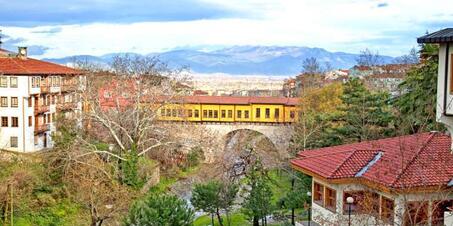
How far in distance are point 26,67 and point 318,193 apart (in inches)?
1069

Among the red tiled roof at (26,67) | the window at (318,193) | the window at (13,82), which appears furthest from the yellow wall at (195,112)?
the window at (318,193)

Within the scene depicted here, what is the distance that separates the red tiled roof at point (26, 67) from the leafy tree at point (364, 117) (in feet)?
66.9

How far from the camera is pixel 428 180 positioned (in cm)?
1434

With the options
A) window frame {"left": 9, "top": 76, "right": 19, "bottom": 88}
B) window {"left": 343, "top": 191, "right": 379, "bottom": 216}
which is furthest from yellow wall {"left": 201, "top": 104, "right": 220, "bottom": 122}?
window {"left": 343, "top": 191, "right": 379, "bottom": 216}

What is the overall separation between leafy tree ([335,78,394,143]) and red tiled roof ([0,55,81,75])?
20.4 m

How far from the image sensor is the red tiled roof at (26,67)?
124ft

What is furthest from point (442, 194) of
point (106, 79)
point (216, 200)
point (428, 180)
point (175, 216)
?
point (106, 79)

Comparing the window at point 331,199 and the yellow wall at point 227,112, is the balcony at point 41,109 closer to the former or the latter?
the yellow wall at point 227,112

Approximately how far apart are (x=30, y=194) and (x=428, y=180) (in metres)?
20.6

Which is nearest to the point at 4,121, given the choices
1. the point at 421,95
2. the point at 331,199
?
the point at 421,95

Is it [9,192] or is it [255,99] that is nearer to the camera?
[9,192]

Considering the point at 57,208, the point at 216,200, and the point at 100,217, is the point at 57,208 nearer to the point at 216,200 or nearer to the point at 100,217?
the point at 100,217

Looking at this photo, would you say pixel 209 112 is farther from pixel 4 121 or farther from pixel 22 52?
pixel 4 121

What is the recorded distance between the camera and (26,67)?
39250 millimetres
